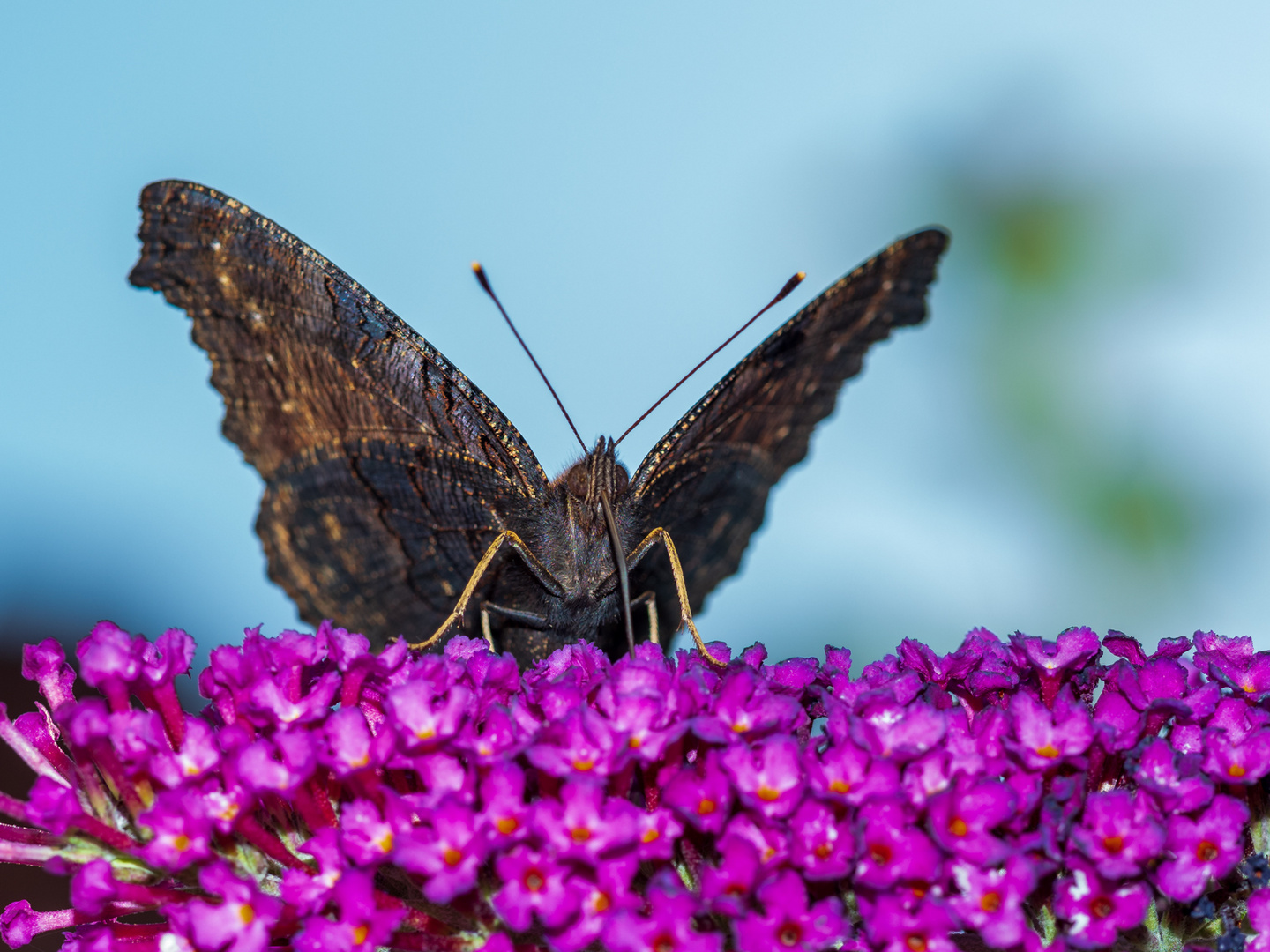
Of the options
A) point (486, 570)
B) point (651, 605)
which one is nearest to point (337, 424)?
point (486, 570)

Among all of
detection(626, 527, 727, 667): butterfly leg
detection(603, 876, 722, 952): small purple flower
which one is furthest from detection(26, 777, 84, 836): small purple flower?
detection(626, 527, 727, 667): butterfly leg

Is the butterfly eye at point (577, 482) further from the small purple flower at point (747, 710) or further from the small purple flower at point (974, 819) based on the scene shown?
the small purple flower at point (974, 819)

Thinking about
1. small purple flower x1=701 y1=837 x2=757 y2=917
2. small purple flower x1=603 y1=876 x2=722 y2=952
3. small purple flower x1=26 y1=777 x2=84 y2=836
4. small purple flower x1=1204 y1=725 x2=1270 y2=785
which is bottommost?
small purple flower x1=603 y1=876 x2=722 y2=952

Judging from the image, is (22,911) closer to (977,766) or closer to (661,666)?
(661,666)

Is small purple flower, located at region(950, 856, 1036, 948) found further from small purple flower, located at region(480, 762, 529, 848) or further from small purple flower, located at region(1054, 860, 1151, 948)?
small purple flower, located at region(480, 762, 529, 848)

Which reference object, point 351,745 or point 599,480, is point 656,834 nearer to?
point 351,745

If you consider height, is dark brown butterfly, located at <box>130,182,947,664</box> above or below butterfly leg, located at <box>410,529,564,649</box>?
above
